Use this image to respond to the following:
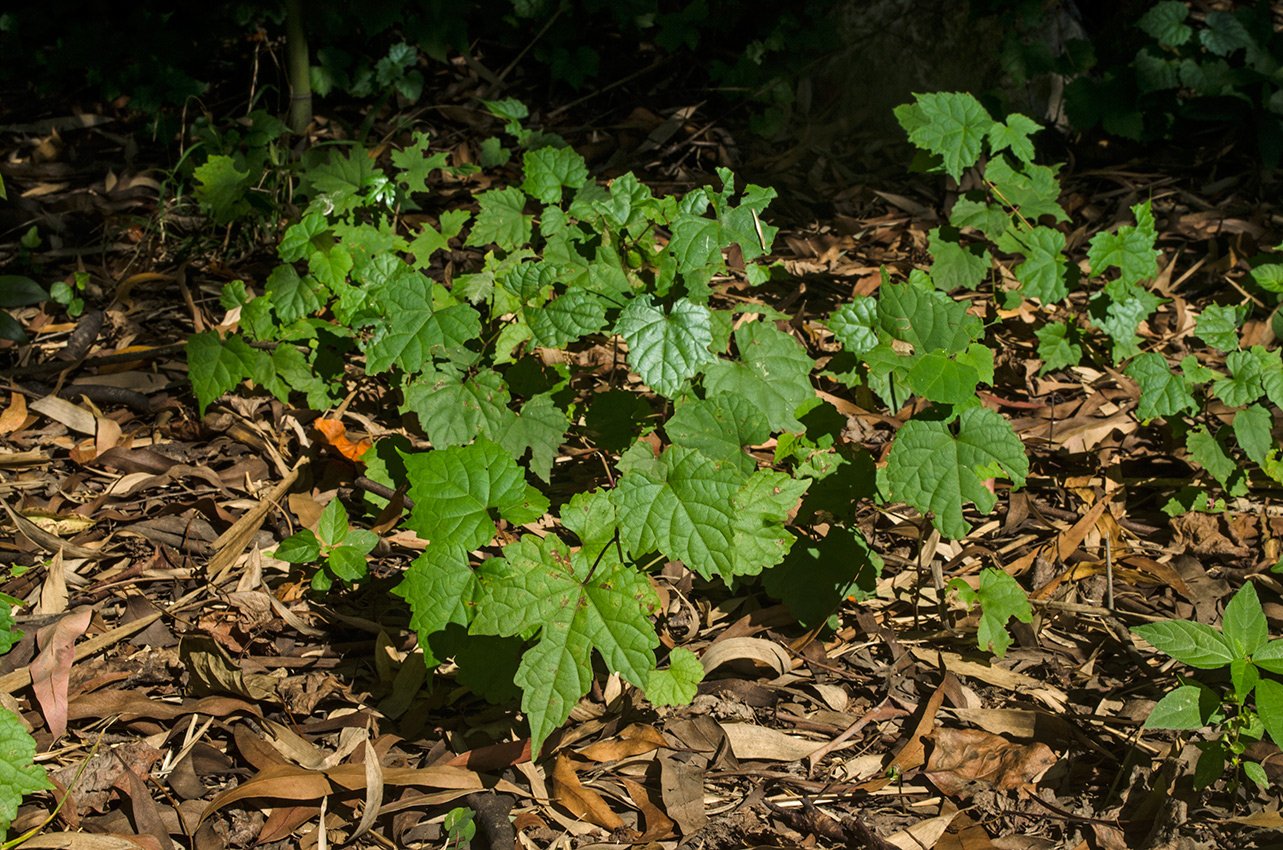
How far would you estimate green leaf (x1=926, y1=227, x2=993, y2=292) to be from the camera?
272cm

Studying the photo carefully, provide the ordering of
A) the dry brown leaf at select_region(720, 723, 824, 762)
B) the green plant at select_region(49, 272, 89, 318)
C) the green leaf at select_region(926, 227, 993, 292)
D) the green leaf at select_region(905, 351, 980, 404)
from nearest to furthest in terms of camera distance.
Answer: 1. the green leaf at select_region(905, 351, 980, 404)
2. the dry brown leaf at select_region(720, 723, 824, 762)
3. the green leaf at select_region(926, 227, 993, 292)
4. the green plant at select_region(49, 272, 89, 318)

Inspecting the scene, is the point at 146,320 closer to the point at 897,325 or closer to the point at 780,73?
the point at 897,325

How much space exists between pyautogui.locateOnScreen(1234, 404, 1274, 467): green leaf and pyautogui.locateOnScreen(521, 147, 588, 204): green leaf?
6.09 ft

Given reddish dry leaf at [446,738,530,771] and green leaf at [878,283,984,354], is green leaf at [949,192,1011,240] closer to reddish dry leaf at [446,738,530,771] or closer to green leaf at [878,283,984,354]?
green leaf at [878,283,984,354]

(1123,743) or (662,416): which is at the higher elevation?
(662,416)

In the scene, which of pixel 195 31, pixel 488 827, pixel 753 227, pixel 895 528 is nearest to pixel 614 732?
→ pixel 488 827

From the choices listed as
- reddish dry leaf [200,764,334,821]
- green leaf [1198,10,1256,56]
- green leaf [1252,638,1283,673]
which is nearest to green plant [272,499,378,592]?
reddish dry leaf [200,764,334,821]

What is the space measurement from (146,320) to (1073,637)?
2.95m

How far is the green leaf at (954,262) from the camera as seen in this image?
272 centimetres

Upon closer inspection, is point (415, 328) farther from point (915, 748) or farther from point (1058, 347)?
point (1058, 347)

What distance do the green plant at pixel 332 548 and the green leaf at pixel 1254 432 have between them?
7.34ft

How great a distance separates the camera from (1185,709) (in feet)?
5.67

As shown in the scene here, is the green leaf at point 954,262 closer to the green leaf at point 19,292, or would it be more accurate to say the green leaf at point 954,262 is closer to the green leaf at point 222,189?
the green leaf at point 222,189

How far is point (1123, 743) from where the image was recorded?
1.92 m
